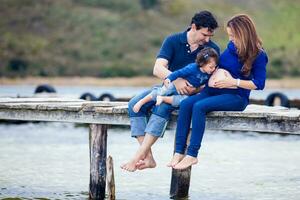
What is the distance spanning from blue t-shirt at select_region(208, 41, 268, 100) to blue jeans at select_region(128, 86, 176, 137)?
0.60 m

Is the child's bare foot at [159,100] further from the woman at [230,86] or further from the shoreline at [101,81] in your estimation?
the shoreline at [101,81]

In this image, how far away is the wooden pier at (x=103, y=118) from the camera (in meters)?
12.2

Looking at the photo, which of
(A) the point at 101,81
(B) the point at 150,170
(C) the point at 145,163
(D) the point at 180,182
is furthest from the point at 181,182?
(A) the point at 101,81

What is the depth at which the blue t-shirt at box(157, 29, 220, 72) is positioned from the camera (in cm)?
1281

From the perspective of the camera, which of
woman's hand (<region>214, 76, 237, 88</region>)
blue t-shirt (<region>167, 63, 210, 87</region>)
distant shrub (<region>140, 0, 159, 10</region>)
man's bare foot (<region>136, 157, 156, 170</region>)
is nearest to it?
woman's hand (<region>214, 76, 237, 88</region>)

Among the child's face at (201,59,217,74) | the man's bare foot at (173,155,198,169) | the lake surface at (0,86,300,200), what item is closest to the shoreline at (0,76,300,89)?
the lake surface at (0,86,300,200)

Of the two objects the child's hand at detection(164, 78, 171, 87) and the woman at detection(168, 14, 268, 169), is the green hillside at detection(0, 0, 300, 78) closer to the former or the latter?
the child's hand at detection(164, 78, 171, 87)

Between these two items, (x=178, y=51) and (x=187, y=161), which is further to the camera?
(x=178, y=51)

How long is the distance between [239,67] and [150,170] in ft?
22.4

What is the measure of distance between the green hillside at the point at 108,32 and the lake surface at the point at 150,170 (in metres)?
42.1

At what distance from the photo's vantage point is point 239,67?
40.1 feet

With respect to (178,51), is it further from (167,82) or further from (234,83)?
(234,83)

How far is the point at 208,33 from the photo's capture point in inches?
491

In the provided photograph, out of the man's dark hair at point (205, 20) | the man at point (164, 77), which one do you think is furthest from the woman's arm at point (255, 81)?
the man's dark hair at point (205, 20)
